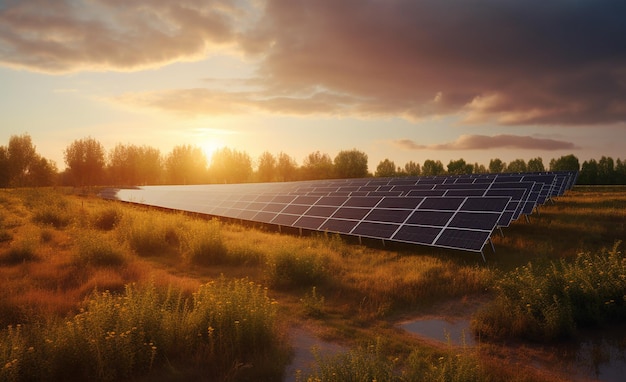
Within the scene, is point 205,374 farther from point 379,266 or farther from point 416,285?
point 379,266

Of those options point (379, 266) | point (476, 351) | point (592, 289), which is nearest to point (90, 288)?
point (379, 266)

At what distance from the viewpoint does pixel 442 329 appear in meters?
8.42

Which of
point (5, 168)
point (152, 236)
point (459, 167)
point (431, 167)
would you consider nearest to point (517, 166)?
point (459, 167)

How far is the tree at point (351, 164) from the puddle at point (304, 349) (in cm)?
9962

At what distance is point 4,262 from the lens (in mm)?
14258

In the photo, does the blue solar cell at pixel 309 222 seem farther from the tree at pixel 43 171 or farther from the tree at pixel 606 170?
the tree at pixel 606 170

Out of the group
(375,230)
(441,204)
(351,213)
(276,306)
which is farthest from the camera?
(351,213)

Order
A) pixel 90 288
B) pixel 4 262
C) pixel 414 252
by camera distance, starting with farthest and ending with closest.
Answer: pixel 414 252 < pixel 4 262 < pixel 90 288

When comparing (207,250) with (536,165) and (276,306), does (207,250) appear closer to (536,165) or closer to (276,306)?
(276,306)

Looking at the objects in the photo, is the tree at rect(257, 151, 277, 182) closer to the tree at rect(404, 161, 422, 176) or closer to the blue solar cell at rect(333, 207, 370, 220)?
the tree at rect(404, 161, 422, 176)

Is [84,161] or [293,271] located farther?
[84,161]

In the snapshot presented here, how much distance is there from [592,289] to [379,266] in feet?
20.8

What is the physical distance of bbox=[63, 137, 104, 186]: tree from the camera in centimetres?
8012

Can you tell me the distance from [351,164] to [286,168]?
64.4 ft
